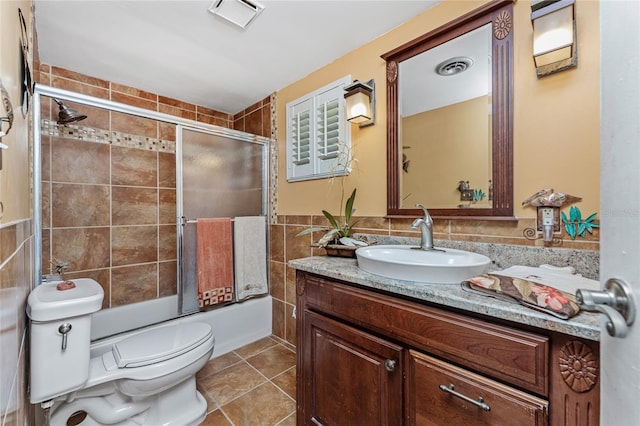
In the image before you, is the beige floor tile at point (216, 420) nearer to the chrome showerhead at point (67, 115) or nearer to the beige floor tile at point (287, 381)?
the beige floor tile at point (287, 381)

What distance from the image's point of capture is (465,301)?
0.74 m

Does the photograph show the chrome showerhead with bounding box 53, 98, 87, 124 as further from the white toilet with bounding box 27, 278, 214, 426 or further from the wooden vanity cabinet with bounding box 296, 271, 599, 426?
the wooden vanity cabinet with bounding box 296, 271, 599, 426

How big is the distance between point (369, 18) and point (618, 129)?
4.53ft

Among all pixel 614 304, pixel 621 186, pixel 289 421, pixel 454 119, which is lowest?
pixel 289 421

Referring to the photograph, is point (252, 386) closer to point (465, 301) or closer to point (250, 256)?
point (250, 256)

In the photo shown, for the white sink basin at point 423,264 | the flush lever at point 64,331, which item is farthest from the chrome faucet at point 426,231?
the flush lever at point 64,331

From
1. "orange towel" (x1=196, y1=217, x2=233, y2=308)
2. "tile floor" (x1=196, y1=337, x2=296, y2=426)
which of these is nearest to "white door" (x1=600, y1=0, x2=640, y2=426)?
"tile floor" (x1=196, y1=337, x2=296, y2=426)

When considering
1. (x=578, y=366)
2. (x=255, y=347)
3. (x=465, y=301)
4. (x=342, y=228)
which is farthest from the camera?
(x=255, y=347)

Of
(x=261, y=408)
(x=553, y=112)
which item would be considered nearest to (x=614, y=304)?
(x=553, y=112)

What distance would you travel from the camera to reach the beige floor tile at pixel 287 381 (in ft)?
5.33

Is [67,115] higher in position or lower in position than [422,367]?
higher

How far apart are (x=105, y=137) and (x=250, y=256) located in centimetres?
146

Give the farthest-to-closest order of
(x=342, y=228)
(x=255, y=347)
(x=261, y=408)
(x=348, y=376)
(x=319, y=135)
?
(x=255, y=347)
(x=319, y=135)
(x=342, y=228)
(x=261, y=408)
(x=348, y=376)

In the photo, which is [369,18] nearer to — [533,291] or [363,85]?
[363,85]
